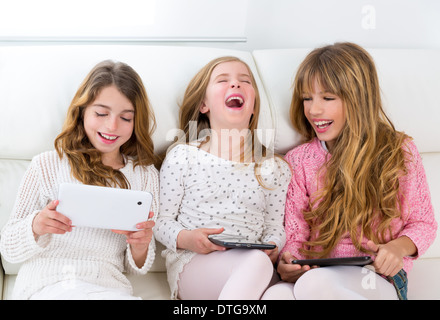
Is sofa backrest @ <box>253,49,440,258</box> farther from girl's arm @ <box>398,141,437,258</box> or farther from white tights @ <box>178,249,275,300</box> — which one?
white tights @ <box>178,249,275,300</box>

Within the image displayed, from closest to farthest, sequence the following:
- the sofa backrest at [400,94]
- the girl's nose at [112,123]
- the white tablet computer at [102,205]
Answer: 1. the white tablet computer at [102,205]
2. the girl's nose at [112,123]
3. the sofa backrest at [400,94]

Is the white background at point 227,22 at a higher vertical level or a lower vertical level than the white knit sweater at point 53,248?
higher

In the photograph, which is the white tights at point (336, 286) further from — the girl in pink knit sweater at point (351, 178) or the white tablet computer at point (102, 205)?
the white tablet computer at point (102, 205)

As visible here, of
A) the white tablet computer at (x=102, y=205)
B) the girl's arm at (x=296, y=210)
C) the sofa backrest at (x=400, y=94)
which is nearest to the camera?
the white tablet computer at (x=102, y=205)

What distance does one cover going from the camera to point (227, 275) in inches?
45.6

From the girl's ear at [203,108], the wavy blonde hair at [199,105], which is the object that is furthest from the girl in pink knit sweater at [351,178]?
the girl's ear at [203,108]

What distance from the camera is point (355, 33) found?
182cm

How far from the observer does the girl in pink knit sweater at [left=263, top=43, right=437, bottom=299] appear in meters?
1.31

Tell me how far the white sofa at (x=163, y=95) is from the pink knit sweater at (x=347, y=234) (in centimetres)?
10

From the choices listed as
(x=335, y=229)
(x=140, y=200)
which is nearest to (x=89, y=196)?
(x=140, y=200)

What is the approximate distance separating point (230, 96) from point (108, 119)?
342 mm

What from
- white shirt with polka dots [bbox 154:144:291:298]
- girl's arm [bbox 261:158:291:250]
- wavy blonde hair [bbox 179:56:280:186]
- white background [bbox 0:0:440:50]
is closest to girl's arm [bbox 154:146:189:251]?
white shirt with polka dots [bbox 154:144:291:298]

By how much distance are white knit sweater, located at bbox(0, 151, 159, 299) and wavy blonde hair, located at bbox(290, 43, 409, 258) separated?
1.59ft

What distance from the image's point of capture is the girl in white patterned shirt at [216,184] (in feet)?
4.04
